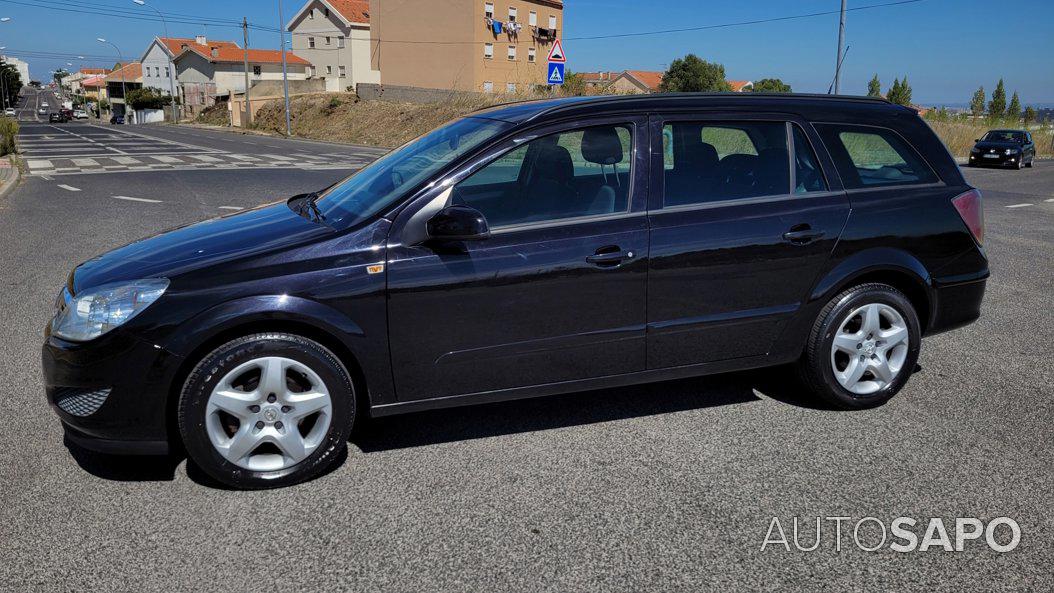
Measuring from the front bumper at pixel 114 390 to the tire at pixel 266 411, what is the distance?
11 centimetres

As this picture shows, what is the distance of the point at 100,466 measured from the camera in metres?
3.64

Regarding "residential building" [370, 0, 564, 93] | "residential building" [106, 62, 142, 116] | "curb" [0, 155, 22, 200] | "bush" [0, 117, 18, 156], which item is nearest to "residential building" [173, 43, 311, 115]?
"residential building" [106, 62, 142, 116]

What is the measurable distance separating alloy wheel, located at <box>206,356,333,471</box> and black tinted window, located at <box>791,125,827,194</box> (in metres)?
2.61

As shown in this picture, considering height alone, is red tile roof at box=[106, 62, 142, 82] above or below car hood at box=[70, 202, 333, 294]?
above

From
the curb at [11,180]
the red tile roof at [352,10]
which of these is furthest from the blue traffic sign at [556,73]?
the red tile roof at [352,10]

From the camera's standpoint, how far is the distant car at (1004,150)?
29406 millimetres

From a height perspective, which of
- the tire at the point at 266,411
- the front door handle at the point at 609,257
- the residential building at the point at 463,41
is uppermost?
the residential building at the point at 463,41

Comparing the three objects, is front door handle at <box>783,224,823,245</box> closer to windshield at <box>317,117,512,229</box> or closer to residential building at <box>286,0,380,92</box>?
windshield at <box>317,117,512,229</box>

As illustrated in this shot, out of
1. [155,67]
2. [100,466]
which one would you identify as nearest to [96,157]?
[100,466]

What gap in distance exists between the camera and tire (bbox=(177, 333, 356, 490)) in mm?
3275

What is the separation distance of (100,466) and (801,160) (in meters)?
3.74

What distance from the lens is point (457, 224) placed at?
343 centimetres

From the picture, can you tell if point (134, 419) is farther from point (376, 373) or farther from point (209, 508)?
point (376, 373)

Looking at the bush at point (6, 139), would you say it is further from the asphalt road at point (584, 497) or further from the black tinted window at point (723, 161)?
the black tinted window at point (723, 161)
